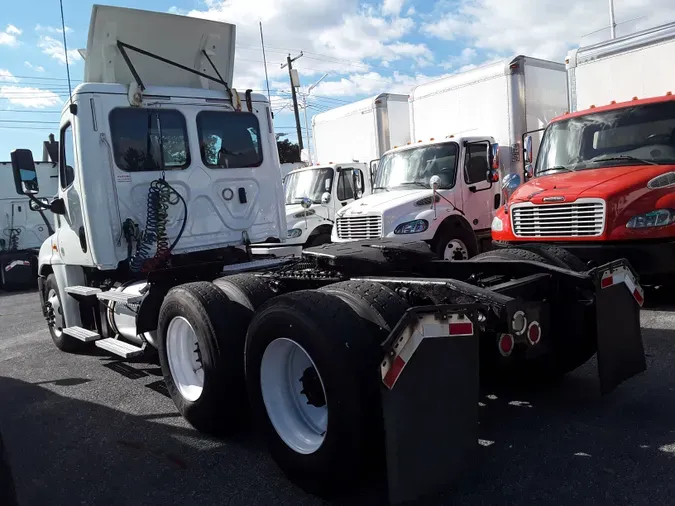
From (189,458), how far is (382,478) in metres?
1.36

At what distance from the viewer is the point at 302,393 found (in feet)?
11.3

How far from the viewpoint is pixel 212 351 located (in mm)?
4039

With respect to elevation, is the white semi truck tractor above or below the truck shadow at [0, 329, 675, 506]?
above

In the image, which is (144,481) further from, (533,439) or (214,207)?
(214,207)

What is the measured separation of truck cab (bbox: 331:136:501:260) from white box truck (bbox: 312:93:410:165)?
225 centimetres

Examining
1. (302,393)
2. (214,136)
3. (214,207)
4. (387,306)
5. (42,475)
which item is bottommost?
(42,475)

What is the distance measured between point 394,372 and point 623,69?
25.2 ft

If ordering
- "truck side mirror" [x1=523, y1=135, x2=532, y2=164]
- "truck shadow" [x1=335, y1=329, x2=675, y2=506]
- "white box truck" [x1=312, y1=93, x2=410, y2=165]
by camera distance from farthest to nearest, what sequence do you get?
"white box truck" [x1=312, y1=93, x2=410, y2=165] → "truck side mirror" [x1=523, y1=135, x2=532, y2=164] → "truck shadow" [x1=335, y1=329, x2=675, y2=506]

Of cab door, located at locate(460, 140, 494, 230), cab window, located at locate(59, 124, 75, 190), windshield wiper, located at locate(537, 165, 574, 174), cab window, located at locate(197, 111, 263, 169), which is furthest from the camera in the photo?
cab door, located at locate(460, 140, 494, 230)

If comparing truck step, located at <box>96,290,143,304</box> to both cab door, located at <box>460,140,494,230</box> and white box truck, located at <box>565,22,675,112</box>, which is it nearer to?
cab door, located at <box>460,140,494,230</box>

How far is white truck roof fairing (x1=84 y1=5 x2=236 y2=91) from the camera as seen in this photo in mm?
5672

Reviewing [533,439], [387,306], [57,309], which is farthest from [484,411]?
[57,309]

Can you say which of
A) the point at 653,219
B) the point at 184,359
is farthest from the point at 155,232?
the point at 653,219

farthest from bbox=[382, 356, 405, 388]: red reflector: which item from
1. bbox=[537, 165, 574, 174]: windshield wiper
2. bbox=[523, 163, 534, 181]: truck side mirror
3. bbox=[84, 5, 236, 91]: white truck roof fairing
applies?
bbox=[523, 163, 534, 181]: truck side mirror
